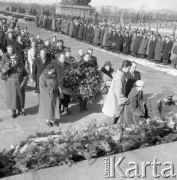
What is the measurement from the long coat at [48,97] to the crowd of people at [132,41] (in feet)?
31.1

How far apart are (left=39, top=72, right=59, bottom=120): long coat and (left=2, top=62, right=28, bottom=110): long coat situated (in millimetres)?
704

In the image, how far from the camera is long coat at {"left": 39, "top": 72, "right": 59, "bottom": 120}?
6656 millimetres

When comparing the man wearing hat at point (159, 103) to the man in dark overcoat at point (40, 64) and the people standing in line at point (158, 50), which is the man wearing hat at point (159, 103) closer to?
the man in dark overcoat at point (40, 64)

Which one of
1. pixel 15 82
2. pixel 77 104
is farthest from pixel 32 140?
pixel 77 104

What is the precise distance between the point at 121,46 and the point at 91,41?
4070 mm

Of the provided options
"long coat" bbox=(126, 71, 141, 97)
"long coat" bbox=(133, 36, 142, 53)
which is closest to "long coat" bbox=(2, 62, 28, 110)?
"long coat" bbox=(126, 71, 141, 97)

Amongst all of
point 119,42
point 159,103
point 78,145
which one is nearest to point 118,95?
point 159,103

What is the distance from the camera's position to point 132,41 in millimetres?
18062

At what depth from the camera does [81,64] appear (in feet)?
25.2

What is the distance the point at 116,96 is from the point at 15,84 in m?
2.44

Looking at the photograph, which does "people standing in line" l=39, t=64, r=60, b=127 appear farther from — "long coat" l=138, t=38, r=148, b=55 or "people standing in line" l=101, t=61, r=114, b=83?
"long coat" l=138, t=38, r=148, b=55

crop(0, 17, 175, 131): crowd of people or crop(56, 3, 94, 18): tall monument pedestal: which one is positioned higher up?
crop(56, 3, 94, 18): tall monument pedestal

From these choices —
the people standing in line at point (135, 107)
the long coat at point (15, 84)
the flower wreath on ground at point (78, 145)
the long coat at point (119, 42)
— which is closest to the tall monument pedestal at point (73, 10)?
the long coat at point (119, 42)

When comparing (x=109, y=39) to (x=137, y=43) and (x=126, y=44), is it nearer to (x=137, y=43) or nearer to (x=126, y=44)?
(x=126, y=44)
